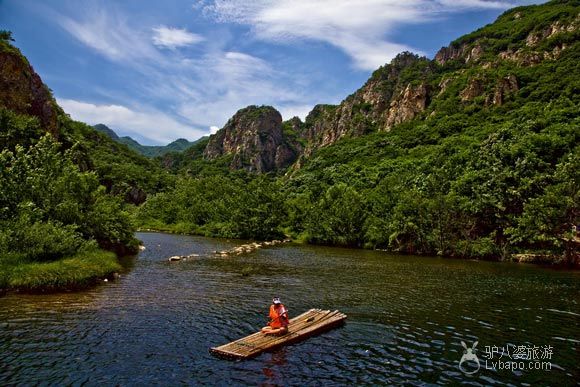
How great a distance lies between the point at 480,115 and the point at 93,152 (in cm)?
14999

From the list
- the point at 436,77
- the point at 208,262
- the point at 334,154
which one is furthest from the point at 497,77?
the point at 208,262

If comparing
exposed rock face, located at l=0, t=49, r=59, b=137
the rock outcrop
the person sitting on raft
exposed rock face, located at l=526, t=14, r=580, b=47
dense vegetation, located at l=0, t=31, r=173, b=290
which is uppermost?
exposed rock face, located at l=526, t=14, r=580, b=47

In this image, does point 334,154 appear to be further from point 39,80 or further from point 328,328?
point 328,328

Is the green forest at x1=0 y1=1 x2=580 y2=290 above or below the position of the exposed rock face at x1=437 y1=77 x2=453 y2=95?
below

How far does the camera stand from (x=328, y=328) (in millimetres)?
23250

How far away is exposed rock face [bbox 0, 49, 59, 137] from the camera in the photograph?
68188 millimetres

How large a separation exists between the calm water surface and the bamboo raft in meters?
0.41

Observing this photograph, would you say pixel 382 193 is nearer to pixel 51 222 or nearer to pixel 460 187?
pixel 460 187

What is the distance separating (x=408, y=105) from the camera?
166875 millimetres
